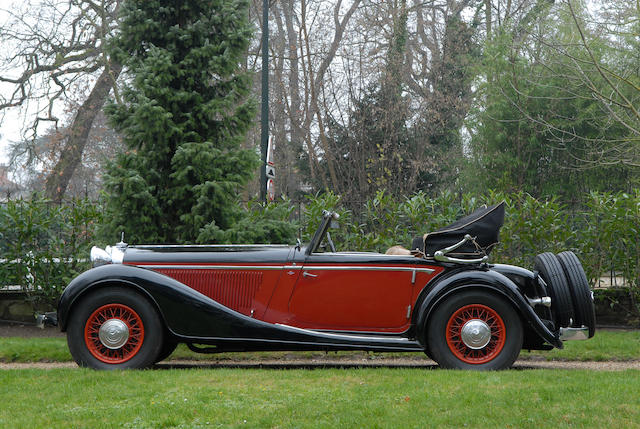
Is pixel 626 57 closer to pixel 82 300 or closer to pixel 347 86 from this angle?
pixel 347 86

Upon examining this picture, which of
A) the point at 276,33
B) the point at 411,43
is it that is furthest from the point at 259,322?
the point at 276,33

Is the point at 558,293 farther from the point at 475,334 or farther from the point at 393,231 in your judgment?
the point at 393,231

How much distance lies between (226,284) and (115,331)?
1075 millimetres

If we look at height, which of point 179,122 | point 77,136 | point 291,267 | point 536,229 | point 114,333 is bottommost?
point 114,333

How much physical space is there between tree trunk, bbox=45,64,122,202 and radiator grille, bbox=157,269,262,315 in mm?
13665

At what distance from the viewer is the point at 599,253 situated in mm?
9805

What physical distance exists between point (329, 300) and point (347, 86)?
14849 millimetres

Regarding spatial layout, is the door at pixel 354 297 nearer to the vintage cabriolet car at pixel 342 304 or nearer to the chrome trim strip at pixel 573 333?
the vintage cabriolet car at pixel 342 304

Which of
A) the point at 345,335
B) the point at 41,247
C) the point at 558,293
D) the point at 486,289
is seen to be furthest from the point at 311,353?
the point at 41,247

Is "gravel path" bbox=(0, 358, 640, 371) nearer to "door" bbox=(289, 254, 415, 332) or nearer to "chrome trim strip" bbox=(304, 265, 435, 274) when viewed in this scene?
"door" bbox=(289, 254, 415, 332)

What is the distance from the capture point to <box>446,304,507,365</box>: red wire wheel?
6.13m

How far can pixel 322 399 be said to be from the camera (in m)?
4.88

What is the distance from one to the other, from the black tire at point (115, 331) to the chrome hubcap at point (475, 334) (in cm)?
273

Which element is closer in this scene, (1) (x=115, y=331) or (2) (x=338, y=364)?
(1) (x=115, y=331)
